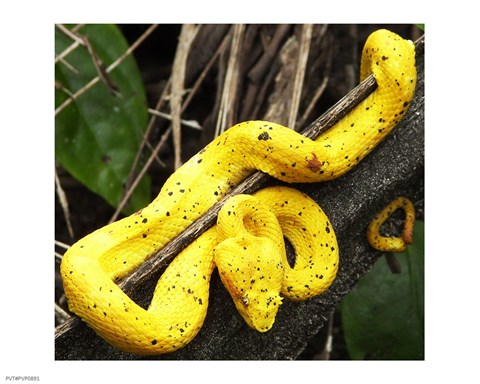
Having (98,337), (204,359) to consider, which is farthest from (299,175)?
(98,337)

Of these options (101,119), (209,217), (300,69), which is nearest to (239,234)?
(209,217)

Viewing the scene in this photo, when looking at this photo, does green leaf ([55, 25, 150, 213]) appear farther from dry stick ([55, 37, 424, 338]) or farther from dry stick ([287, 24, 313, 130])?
dry stick ([55, 37, 424, 338])

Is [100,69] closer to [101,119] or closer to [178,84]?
[101,119]

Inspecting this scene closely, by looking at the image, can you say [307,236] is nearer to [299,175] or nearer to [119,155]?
[299,175]

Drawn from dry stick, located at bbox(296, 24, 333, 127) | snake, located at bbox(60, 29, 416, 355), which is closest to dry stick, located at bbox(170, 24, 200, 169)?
dry stick, located at bbox(296, 24, 333, 127)

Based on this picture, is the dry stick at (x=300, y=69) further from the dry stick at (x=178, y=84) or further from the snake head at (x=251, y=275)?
the snake head at (x=251, y=275)

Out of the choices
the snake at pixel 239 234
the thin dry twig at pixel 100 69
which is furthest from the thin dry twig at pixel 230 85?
the snake at pixel 239 234

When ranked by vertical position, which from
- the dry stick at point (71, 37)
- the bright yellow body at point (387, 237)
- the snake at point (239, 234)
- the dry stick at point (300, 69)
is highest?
the dry stick at point (71, 37)
